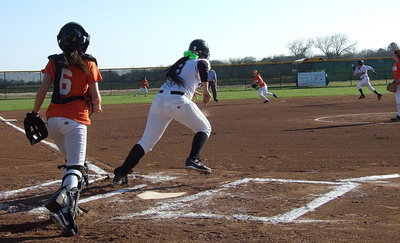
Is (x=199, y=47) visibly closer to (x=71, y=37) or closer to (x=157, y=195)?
(x=157, y=195)

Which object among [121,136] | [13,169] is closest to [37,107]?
[13,169]

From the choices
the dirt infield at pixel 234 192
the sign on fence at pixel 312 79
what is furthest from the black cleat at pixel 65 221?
the sign on fence at pixel 312 79

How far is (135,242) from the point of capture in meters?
4.24

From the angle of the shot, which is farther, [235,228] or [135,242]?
[235,228]

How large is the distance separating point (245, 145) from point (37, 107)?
6.05m

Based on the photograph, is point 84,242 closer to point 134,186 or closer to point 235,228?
point 235,228

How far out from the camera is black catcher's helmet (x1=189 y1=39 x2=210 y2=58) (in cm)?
709

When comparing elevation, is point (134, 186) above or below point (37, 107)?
below

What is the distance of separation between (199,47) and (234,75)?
45.0m

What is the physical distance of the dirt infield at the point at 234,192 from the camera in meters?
4.50

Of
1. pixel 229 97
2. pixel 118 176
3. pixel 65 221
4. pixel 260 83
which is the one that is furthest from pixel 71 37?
pixel 229 97

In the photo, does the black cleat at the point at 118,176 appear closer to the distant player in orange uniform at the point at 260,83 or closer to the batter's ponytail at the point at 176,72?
the batter's ponytail at the point at 176,72

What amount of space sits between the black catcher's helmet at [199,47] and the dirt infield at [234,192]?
175 cm

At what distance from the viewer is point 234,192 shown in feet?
20.0
